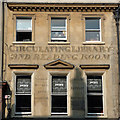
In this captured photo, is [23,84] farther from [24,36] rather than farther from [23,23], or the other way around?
[23,23]

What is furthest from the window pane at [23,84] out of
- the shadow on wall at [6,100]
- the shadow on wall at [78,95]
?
the shadow on wall at [78,95]

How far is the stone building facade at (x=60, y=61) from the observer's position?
1545 cm

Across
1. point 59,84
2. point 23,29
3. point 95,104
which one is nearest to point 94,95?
point 95,104

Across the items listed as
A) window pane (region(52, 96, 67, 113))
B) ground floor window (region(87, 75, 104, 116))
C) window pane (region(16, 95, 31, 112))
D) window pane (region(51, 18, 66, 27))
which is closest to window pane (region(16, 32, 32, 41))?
window pane (region(51, 18, 66, 27))

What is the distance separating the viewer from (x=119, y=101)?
15.5 meters

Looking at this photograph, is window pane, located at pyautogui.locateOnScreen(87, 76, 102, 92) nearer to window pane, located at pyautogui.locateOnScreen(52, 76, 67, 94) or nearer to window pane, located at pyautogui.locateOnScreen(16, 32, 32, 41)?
window pane, located at pyautogui.locateOnScreen(52, 76, 67, 94)

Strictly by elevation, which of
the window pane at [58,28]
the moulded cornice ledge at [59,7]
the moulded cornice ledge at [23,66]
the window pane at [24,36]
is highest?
the moulded cornice ledge at [59,7]

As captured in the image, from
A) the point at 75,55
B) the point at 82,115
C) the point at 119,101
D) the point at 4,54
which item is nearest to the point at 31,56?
the point at 4,54

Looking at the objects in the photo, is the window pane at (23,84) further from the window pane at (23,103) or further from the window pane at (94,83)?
the window pane at (94,83)

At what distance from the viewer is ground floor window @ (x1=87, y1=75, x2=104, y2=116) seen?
15.6 meters

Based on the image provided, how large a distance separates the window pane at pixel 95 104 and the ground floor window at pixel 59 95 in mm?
1480

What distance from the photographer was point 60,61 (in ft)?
51.3

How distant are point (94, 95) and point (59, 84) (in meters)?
2.26

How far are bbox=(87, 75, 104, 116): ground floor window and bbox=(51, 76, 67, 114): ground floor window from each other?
1.48 metres
